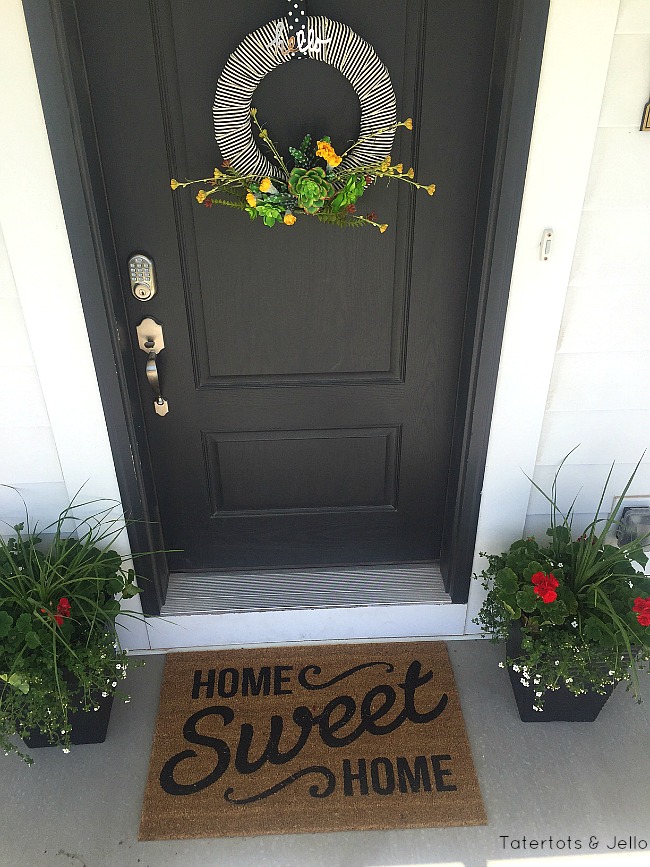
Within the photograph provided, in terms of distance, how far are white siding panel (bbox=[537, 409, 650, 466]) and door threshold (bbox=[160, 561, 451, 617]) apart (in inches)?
25.4

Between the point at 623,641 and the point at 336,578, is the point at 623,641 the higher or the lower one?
the higher one

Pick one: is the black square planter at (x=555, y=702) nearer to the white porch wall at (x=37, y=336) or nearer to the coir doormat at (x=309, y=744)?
the coir doormat at (x=309, y=744)

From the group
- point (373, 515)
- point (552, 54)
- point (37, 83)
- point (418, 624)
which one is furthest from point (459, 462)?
point (37, 83)

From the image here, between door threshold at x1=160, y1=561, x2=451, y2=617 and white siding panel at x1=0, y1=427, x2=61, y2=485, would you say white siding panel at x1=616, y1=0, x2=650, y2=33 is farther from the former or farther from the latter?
white siding panel at x1=0, y1=427, x2=61, y2=485

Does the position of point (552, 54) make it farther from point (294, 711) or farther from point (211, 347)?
point (294, 711)

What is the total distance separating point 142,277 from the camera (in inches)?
68.9

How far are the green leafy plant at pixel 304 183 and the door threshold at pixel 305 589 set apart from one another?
1.27 metres

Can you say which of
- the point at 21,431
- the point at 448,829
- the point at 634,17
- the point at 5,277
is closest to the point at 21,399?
the point at 21,431

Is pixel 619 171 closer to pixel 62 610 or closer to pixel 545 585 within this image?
pixel 545 585

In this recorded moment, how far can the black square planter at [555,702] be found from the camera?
75.8 inches

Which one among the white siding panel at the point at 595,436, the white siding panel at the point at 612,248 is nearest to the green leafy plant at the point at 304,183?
the white siding panel at the point at 612,248

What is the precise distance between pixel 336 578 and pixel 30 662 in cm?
104

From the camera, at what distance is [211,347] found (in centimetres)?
189

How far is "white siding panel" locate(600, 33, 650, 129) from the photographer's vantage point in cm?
143
